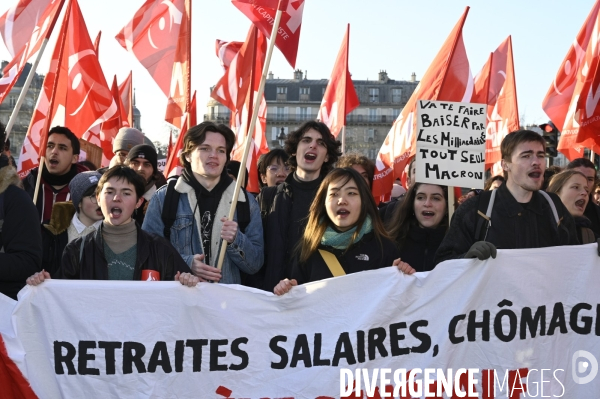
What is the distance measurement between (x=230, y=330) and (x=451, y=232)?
141 cm

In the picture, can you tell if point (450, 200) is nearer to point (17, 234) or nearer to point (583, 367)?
point (583, 367)

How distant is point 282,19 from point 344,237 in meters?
1.74

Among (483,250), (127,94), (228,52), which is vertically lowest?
(483,250)

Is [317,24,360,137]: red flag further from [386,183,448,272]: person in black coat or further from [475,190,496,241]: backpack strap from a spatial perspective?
[475,190,496,241]: backpack strap

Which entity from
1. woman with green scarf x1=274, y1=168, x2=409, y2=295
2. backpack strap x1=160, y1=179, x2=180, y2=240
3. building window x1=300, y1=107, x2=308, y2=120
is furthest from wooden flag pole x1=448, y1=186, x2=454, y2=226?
building window x1=300, y1=107, x2=308, y2=120

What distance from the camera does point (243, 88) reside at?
36.8ft

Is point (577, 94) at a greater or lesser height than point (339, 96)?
lesser

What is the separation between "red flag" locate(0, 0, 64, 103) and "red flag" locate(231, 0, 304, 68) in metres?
2.42

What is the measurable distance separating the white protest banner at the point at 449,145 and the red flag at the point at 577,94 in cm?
297

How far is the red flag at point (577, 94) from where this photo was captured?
8172 millimetres

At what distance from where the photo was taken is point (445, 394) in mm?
4617

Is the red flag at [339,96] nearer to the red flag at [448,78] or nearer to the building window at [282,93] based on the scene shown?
the red flag at [448,78]

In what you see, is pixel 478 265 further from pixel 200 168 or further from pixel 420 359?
pixel 200 168

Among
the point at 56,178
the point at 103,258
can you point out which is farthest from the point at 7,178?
the point at 56,178
